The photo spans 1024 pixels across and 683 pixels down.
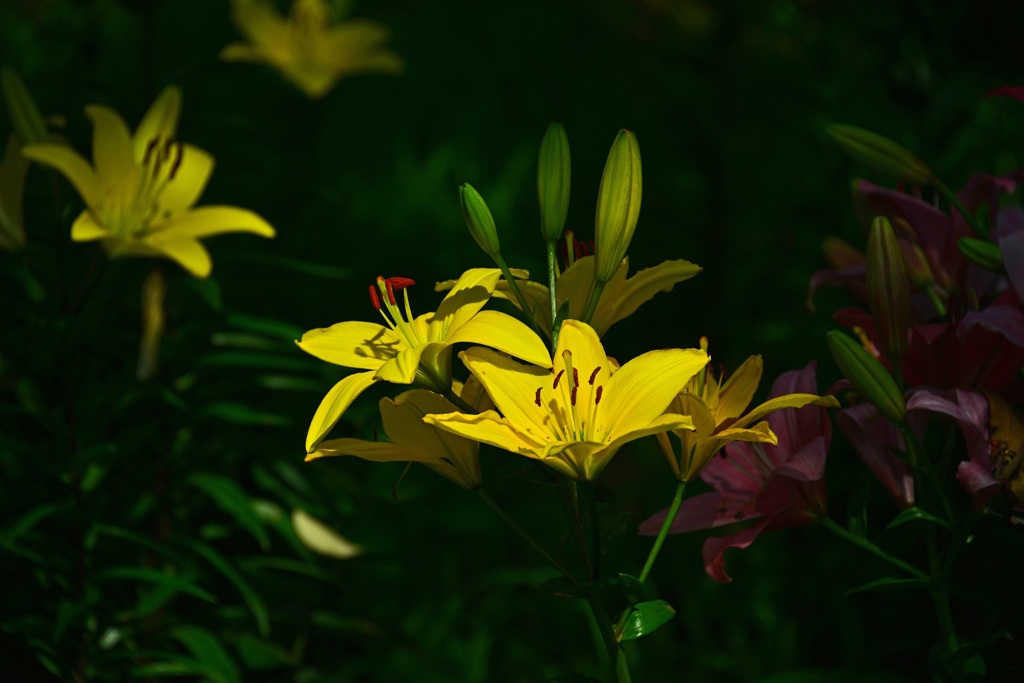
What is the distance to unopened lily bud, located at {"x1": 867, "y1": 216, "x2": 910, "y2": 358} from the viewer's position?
0.49 meters

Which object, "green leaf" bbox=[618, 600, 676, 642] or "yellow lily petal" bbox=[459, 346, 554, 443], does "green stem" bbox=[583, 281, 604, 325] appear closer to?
"yellow lily petal" bbox=[459, 346, 554, 443]

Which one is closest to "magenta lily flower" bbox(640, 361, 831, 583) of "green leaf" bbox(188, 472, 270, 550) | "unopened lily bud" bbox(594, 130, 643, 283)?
"unopened lily bud" bbox(594, 130, 643, 283)

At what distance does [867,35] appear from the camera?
1.12 m

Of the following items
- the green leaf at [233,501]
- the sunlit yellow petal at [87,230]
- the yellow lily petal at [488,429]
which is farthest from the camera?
the green leaf at [233,501]

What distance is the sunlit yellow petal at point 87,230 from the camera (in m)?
0.66

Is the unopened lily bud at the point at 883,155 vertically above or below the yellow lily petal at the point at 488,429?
above

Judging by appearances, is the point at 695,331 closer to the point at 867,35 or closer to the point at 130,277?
the point at 867,35

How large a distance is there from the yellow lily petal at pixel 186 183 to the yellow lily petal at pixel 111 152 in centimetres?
4

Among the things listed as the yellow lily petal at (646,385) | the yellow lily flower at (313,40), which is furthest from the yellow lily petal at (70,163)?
the yellow lily flower at (313,40)

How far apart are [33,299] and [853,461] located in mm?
761

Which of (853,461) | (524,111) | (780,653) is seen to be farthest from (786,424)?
(524,111)

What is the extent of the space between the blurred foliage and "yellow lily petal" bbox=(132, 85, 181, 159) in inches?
2.5

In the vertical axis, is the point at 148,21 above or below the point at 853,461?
above

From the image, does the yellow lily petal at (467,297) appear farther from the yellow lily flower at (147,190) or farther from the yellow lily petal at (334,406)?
the yellow lily flower at (147,190)
